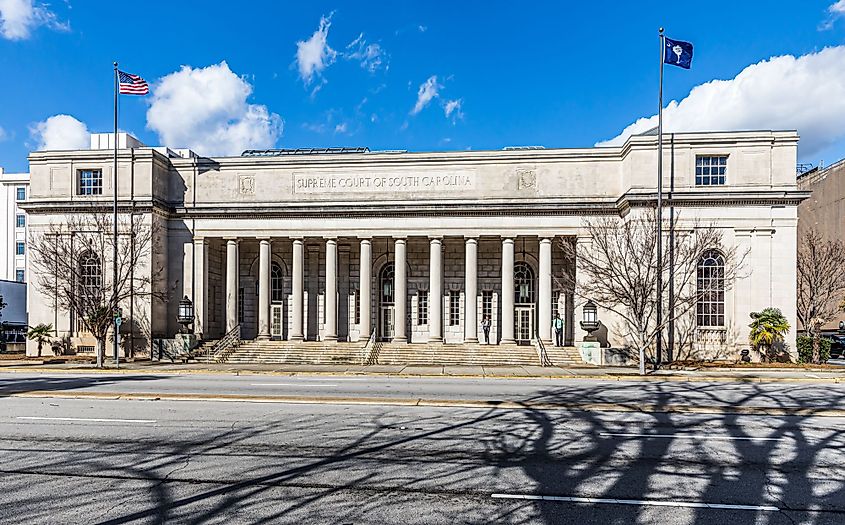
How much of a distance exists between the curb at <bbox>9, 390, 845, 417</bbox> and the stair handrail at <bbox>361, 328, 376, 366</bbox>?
13.4 meters

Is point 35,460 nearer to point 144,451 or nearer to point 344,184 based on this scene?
point 144,451

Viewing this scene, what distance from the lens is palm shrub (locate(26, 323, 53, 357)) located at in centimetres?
3369

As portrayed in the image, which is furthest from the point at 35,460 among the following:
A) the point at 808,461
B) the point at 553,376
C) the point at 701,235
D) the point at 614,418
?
the point at 701,235

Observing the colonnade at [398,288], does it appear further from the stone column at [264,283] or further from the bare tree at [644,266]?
the bare tree at [644,266]

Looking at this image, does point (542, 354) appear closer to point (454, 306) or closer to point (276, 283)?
point (454, 306)

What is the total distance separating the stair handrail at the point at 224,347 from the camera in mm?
31812

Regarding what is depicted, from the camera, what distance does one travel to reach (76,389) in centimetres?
1794

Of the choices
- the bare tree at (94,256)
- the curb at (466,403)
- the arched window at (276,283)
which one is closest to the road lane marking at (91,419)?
the curb at (466,403)

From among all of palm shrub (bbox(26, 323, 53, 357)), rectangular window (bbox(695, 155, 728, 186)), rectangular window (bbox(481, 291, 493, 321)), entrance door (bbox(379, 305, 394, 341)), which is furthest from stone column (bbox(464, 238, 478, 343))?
palm shrub (bbox(26, 323, 53, 357))

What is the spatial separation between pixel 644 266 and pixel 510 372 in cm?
911

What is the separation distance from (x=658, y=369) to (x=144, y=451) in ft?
76.7

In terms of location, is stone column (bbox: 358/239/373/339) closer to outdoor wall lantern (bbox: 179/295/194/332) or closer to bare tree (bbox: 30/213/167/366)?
outdoor wall lantern (bbox: 179/295/194/332)

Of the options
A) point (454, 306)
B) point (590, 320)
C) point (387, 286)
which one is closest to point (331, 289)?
point (387, 286)

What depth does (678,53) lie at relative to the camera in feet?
90.0
